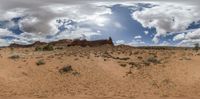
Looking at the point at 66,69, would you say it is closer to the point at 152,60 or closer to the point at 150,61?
the point at 150,61

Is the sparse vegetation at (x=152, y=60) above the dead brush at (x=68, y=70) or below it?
below

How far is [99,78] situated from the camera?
33156 millimetres

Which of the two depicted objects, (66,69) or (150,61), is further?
(150,61)

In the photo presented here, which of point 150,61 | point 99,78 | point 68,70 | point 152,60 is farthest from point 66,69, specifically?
point 152,60

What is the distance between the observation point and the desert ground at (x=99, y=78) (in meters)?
29.8

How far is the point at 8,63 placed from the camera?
36.2 m

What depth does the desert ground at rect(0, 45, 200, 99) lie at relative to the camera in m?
29.8

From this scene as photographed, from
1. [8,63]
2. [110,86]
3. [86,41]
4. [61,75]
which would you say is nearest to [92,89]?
[110,86]

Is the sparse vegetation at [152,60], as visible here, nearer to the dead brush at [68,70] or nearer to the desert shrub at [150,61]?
the desert shrub at [150,61]

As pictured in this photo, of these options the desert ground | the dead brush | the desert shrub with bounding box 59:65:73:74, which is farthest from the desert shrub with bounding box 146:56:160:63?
the desert shrub with bounding box 59:65:73:74

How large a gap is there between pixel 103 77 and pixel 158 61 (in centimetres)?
737

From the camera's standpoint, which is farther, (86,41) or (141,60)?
(86,41)

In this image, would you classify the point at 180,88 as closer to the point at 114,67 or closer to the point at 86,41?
the point at 114,67

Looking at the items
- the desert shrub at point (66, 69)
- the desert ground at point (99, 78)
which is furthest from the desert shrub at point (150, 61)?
the desert shrub at point (66, 69)
